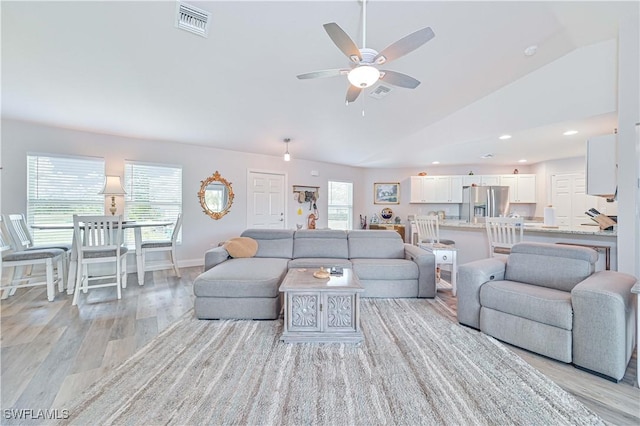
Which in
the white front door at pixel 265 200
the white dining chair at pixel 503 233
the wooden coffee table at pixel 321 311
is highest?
the white front door at pixel 265 200

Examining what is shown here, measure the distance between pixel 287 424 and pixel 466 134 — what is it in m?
4.71

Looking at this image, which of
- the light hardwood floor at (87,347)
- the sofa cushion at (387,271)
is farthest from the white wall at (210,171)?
the sofa cushion at (387,271)

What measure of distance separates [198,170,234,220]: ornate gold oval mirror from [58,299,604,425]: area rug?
3385 mm

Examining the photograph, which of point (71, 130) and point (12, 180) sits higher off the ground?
point (71, 130)

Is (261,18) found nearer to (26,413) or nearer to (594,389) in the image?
(26,413)

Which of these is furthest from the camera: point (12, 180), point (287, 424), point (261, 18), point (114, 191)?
point (114, 191)

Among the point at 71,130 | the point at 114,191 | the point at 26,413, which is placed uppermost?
the point at 71,130

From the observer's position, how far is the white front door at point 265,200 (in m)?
5.85

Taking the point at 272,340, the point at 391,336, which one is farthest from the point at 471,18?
the point at 272,340

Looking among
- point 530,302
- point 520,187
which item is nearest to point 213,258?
point 530,302

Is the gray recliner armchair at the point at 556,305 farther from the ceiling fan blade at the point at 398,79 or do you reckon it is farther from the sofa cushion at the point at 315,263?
the ceiling fan blade at the point at 398,79

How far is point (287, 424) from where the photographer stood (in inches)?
53.2

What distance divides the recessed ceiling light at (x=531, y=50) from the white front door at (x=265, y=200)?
4795 millimetres

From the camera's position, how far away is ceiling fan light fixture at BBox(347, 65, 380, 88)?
1.86 m
